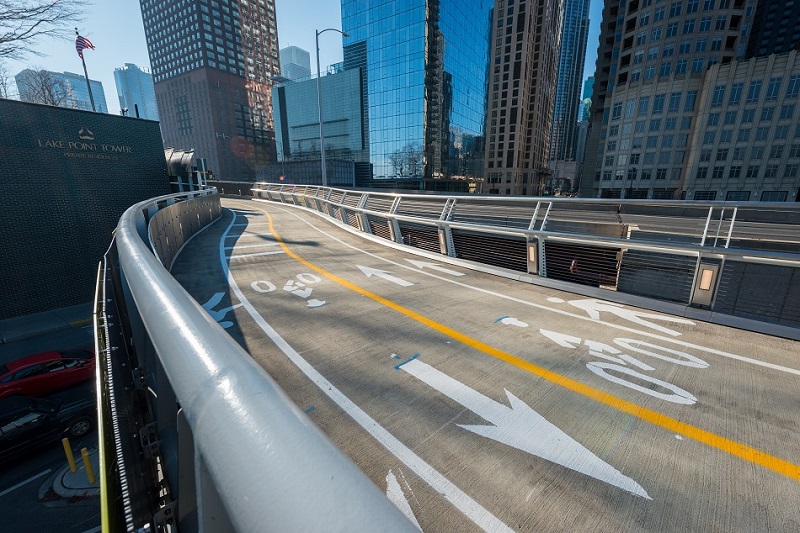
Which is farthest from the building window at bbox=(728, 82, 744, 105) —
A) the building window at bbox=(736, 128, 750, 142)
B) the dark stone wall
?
the dark stone wall

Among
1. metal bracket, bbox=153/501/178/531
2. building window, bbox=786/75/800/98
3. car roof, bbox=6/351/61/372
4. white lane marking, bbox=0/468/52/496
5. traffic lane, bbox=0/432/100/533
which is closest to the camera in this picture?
metal bracket, bbox=153/501/178/531

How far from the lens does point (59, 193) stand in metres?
20.2

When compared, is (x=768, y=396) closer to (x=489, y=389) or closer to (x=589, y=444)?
(x=589, y=444)

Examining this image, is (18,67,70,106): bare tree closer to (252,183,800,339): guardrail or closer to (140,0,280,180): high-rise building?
(252,183,800,339): guardrail

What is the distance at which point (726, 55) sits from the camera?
5069 cm

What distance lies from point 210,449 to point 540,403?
11.6 feet

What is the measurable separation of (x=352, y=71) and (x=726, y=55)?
2693 inches

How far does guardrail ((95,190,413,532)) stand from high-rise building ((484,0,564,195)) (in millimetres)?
100315

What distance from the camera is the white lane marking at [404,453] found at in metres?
2.41

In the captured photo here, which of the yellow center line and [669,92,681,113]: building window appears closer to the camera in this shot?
the yellow center line

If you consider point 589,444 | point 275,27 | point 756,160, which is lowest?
point 589,444

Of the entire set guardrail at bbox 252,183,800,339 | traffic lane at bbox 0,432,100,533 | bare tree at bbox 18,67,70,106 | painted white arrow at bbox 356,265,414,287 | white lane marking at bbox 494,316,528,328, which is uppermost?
bare tree at bbox 18,67,70,106

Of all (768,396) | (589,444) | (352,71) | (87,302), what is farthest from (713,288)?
(352,71)

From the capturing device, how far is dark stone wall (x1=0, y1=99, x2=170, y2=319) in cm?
1881
